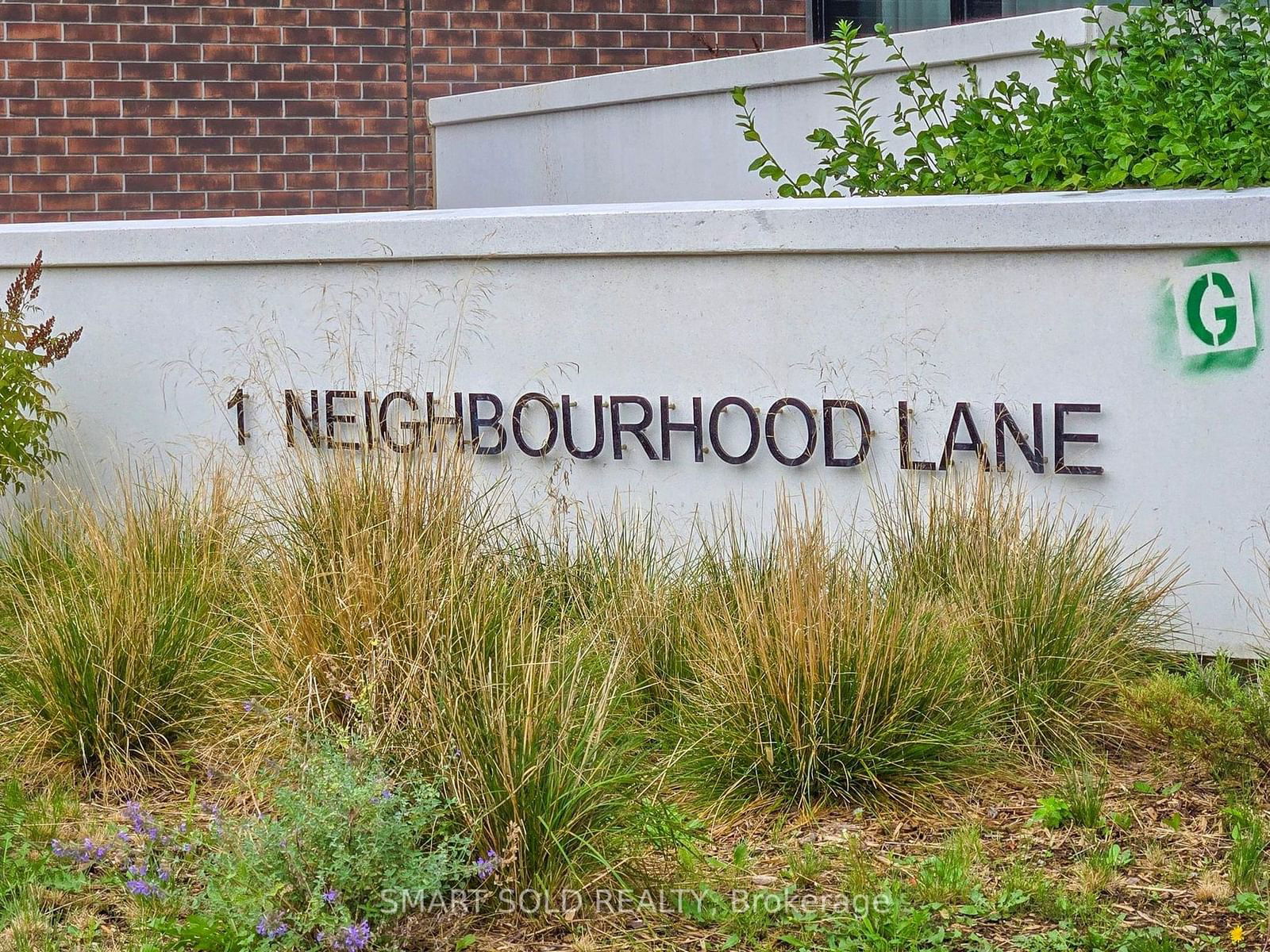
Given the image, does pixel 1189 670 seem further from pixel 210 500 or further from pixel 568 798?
pixel 210 500

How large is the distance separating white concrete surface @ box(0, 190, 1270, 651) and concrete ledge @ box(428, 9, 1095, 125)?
Result: 6.75 feet

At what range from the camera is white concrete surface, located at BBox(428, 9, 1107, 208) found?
8008mm

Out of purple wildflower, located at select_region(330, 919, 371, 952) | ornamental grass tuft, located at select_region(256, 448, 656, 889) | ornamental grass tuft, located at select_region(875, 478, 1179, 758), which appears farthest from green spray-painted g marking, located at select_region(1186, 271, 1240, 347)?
purple wildflower, located at select_region(330, 919, 371, 952)

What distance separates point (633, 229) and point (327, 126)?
14.8 feet

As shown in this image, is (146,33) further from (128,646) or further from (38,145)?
(128,646)

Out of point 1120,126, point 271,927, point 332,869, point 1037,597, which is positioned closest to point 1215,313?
point 1120,126

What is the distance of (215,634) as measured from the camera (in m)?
4.70

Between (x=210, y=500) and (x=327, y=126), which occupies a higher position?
(x=327, y=126)

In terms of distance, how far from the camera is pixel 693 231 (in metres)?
5.74

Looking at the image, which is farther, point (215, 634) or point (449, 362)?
point (449, 362)

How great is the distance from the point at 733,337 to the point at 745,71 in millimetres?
3672

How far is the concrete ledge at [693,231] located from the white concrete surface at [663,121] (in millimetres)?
2414

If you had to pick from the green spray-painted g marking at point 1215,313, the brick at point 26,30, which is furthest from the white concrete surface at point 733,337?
the brick at point 26,30

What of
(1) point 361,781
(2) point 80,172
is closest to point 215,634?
(1) point 361,781
